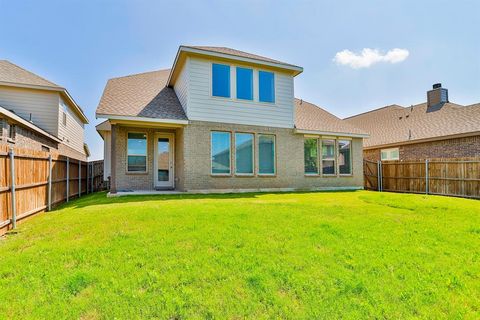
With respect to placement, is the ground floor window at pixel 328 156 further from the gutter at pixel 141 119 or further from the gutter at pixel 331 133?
the gutter at pixel 141 119

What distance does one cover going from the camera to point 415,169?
14.7 metres

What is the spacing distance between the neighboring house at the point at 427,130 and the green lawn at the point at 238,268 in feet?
37.0

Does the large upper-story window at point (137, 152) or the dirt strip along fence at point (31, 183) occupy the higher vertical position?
the large upper-story window at point (137, 152)

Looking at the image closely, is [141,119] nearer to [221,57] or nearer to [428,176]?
[221,57]

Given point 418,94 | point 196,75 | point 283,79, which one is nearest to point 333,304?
point 196,75

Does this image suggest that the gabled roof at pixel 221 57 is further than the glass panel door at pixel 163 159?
No

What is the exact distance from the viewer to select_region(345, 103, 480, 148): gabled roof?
15516 mm

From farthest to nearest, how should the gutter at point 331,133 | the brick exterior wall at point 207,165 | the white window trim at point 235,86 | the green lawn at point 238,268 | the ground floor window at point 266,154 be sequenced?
the gutter at point 331,133 < the ground floor window at point 266,154 < the white window trim at point 235,86 < the brick exterior wall at point 207,165 < the green lawn at point 238,268

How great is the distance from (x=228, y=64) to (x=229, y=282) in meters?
10.2

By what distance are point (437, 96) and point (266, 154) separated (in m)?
15.9

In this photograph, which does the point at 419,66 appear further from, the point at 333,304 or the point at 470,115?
the point at 333,304

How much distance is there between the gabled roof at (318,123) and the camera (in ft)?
44.5

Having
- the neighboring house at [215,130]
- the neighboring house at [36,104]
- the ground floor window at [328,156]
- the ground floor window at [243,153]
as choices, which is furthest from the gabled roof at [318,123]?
the neighboring house at [36,104]

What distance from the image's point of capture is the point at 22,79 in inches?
562
